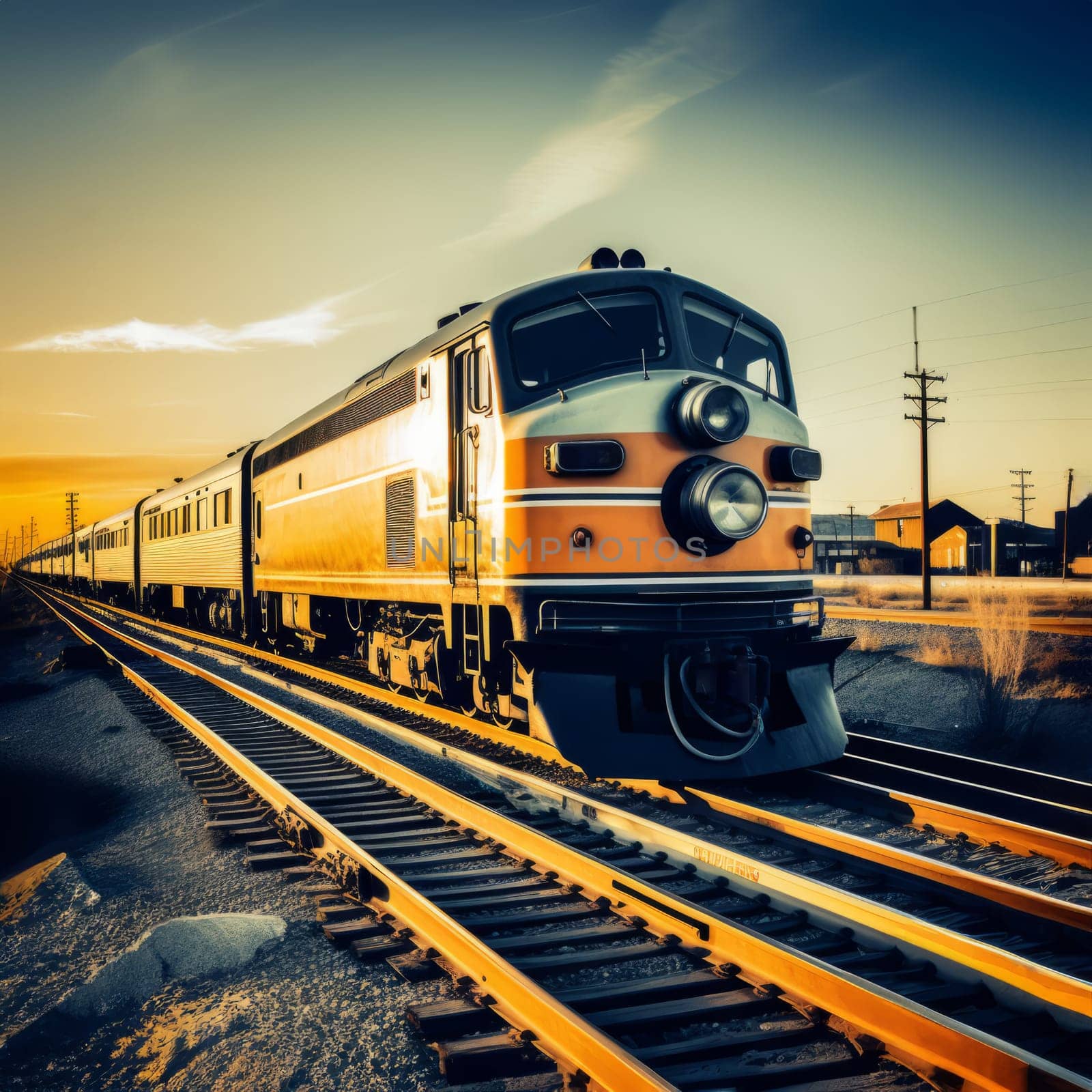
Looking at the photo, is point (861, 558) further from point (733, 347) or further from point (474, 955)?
point (474, 955)

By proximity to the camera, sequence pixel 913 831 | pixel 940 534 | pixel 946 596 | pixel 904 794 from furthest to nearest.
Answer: pixel 940 534, pixel 946 596, pixel 904 794, pixel 913 831

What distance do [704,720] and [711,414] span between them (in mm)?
2036

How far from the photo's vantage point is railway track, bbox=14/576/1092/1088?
2.93 meters

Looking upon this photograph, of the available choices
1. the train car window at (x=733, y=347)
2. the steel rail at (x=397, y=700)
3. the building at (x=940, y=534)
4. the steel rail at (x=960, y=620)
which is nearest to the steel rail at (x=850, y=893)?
the steel rail at (x=397, y=700)

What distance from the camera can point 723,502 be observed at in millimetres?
6230

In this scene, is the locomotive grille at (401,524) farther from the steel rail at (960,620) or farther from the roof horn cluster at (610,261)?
the steel rail at (960,620)

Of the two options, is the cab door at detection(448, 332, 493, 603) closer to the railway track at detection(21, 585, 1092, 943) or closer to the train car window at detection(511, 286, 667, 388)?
the train car window at detection(511, 286, 667, 388)

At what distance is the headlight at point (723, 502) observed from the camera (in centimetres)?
613

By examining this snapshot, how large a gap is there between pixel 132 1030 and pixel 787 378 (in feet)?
21.3

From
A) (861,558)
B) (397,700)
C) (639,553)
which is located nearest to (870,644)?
(397,700)

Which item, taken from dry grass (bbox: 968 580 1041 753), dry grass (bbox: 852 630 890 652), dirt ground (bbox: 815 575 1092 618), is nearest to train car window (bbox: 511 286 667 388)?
dry grass (bbox: 968 580 1041 753)

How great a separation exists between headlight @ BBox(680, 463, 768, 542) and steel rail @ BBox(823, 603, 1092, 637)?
7.52 meters

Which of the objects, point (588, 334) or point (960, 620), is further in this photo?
point (960, 620)

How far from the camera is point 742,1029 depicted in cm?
323
